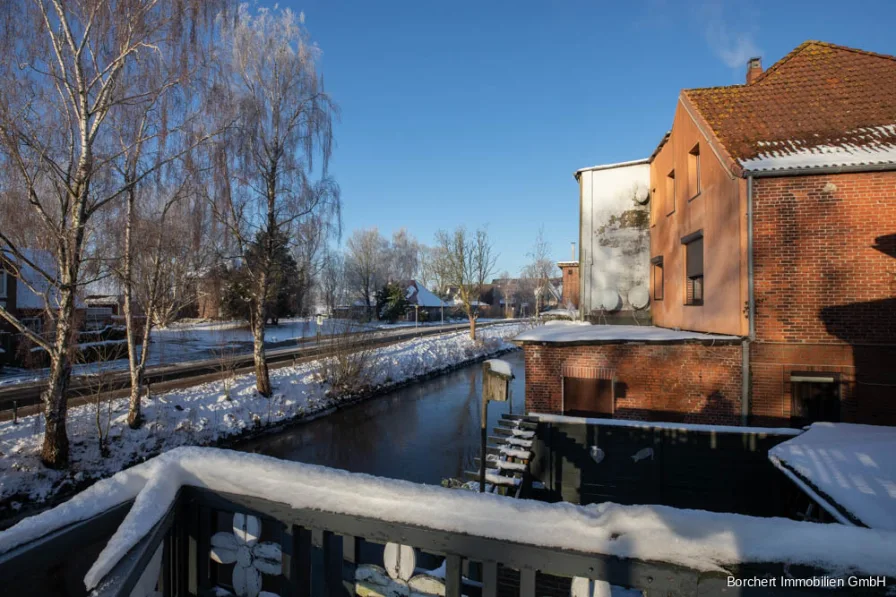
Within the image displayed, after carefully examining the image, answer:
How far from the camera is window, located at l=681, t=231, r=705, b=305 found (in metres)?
10.3

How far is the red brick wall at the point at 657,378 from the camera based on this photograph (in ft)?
27.4

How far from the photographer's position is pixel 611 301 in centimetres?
1426

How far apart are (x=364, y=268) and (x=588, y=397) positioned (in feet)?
153

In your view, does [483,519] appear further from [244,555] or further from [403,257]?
[403,257]

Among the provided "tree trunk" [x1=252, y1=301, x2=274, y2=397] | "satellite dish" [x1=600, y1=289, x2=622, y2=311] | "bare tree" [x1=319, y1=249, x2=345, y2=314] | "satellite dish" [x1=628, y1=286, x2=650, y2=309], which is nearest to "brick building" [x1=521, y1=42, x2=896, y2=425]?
"satellite dish" [x1=628, y1=286, x2=650, y2=309]


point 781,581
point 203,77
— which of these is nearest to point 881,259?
point 781,581

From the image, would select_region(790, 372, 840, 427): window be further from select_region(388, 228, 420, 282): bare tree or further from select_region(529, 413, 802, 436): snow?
select_region(388, 228, 420, 282): bare tree

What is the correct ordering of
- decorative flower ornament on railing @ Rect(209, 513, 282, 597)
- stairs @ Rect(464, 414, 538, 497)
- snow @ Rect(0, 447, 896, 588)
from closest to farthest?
snow @ Rect(0, 447, 896, 588) → decorative flower ornament on railing @ Rect(209, 513, 282, 597) → stairs @ Rect(464, 414, 538, 497)

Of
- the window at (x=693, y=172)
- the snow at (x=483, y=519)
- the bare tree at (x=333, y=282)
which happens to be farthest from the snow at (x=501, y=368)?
the bare tree at (x=333, y=282)

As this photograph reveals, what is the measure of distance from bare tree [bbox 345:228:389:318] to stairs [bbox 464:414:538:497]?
4301cm

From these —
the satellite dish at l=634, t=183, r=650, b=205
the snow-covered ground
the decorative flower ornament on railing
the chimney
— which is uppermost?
the chimney

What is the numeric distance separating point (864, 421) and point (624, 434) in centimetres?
378

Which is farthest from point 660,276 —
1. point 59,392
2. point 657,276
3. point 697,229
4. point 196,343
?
point 196,343

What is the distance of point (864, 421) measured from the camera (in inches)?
296
